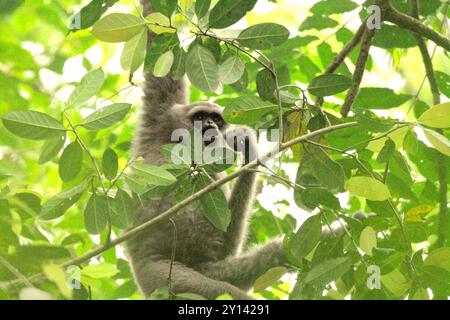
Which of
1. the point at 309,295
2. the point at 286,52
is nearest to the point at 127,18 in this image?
the point at 309,295

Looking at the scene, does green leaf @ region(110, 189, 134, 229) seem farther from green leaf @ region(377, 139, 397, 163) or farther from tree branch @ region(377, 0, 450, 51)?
tree branch @ region(377, 0, 450, 51)

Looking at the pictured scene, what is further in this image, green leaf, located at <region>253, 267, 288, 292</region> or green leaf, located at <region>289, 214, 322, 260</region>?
green leaf, located at <region>253, 267, 288, 292</region>

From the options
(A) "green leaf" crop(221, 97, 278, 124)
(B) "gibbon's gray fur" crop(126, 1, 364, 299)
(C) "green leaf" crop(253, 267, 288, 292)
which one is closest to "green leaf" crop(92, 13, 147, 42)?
(A) "green leaf" crop(221, 97, 278, 124)

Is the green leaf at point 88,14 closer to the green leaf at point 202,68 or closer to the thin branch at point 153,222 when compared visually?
the green leaf at point 202,68

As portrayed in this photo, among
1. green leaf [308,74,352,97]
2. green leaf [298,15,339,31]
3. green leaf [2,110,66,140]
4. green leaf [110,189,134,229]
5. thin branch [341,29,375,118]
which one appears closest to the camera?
green leaf [2,110,66,140]

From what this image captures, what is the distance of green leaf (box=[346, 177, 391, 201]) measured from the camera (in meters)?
2.92

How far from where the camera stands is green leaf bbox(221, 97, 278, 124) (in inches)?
125

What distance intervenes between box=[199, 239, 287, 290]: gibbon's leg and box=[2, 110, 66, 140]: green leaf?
2.41 metres

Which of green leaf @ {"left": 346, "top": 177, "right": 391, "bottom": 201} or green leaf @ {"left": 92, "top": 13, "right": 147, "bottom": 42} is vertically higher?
green leaf @ {"left": 92, "top": 13, "right": 147, "bottom": 42}

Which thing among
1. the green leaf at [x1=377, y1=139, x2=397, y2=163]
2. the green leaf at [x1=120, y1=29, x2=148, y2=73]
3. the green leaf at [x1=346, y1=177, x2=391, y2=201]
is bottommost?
the green leaf at [x1=346, y1=177, x2=391, y2=201]

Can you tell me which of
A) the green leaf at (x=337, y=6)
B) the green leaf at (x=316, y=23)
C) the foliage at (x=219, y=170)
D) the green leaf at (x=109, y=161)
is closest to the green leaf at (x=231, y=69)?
the foliage at (x=219, y=170)

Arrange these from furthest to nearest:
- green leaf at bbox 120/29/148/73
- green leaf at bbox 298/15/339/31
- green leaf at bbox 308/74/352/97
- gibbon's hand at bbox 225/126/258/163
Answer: gibbon's hand at bbox 225/126/258/163, green leaf at bbox 298/15/339/31, green leaf at bbox 308/74/352/97, green leaf at bbox 120/29/148/73

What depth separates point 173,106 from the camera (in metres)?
5.84
